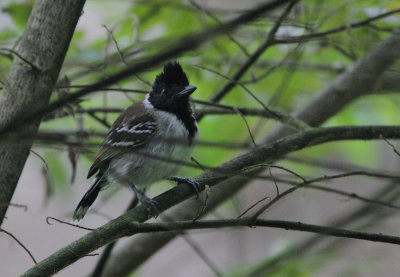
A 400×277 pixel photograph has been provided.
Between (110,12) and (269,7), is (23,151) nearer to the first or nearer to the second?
(269,7)

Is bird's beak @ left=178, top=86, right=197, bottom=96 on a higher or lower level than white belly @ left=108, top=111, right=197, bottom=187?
higher

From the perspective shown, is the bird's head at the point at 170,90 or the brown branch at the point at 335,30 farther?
the bird's head at the point at 170,90

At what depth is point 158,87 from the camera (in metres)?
4.80

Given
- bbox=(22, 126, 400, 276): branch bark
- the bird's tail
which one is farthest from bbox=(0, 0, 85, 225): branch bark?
the bird's tail

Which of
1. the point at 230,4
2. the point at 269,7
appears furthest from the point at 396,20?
the point at 230,4

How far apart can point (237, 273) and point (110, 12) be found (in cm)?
246

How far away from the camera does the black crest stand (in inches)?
178

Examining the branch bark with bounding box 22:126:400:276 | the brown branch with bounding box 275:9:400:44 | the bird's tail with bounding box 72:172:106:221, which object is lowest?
the bird's tail with bounding box 72:172:106:221

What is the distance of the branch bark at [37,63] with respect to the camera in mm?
2742

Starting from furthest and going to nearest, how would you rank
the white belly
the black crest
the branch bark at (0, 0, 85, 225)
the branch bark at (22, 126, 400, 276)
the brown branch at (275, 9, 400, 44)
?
the black crest < the white belly < the brown branch at (275, 9, 400, 44) < the branch bark at (0, 0, 85, 225) < the branch bark at (22, 126, 400, 276)

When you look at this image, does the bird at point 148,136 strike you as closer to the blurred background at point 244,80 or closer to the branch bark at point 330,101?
the blurred background at point 244,80

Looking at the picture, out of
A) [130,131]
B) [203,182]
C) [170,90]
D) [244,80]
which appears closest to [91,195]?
[130,131]

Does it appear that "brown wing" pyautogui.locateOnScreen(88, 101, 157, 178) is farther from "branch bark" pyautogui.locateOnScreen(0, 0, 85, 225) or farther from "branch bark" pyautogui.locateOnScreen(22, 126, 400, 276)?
"branch bark" pyautogui.locateOnScreen(0, 0, 85, 225)

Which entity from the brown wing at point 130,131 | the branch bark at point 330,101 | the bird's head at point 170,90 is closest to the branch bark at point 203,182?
the branch bark at point 330,101
